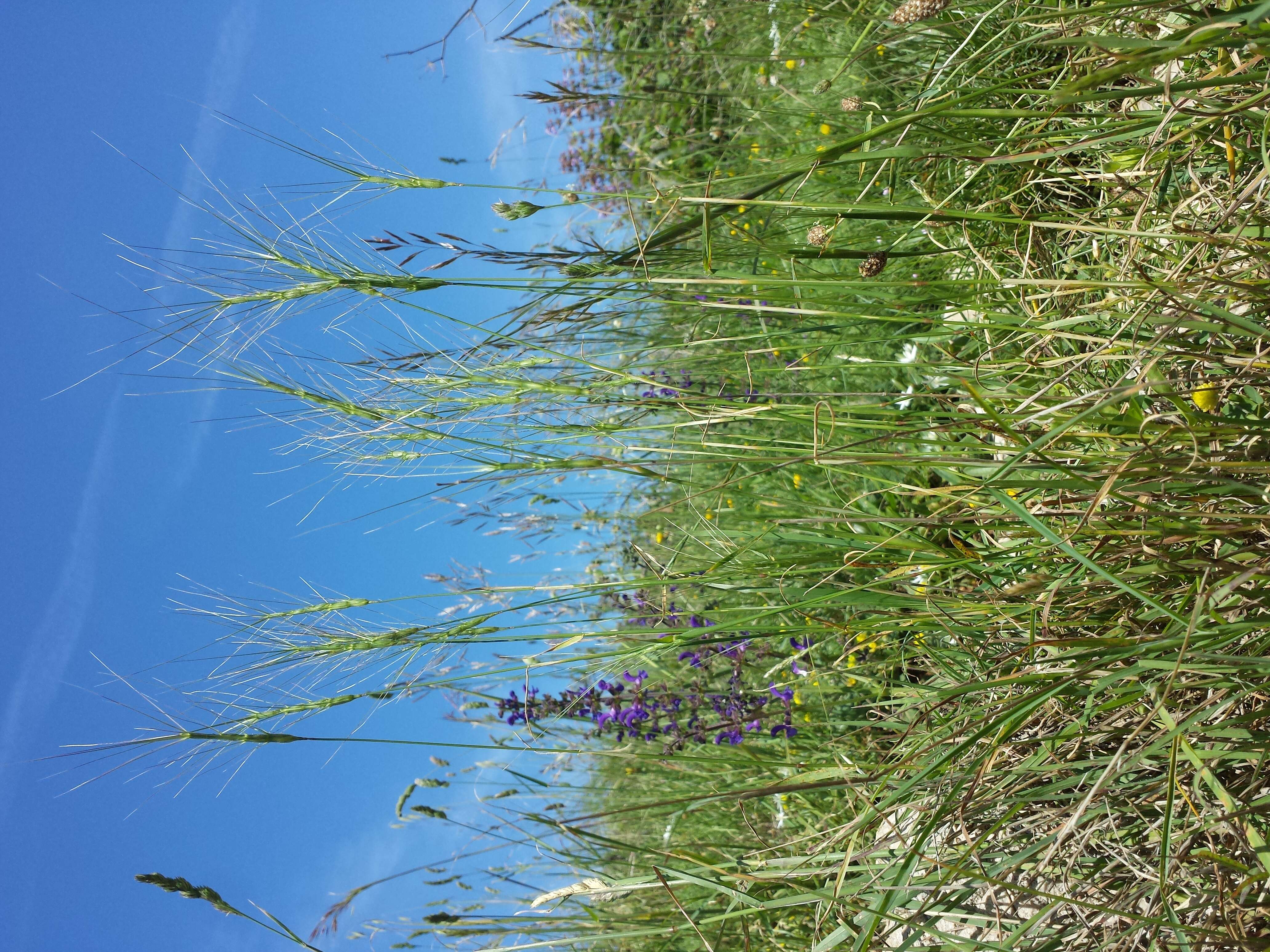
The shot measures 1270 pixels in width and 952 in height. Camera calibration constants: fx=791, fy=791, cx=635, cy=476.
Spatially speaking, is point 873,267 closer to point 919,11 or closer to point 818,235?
point 818,235

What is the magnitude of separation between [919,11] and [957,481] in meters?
0.89

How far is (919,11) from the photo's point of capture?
1477 mm

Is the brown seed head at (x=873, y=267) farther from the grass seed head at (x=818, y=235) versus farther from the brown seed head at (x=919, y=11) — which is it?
the brown seed head at (x=919, y=11)

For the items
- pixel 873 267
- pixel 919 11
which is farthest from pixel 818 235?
pixel 919 11

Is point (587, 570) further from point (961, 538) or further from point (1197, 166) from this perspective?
point (1197, 166)

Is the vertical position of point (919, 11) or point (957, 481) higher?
point (919, 11)

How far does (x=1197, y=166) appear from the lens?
1.36 metres

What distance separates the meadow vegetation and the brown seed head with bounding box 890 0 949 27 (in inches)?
0.9

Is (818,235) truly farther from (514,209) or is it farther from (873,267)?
(514,209)

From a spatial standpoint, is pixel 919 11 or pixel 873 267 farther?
pixel 873 267

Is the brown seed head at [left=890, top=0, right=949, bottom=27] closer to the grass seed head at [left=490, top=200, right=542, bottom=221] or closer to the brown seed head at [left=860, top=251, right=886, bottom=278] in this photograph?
the brown seed head at [left=860, top=251, right=886, bottom=278]

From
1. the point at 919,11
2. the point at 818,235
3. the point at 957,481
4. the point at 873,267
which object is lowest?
the point at 957,481

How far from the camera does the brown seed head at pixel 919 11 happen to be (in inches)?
57.9

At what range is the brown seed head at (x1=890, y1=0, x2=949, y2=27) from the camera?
147 centimetres
